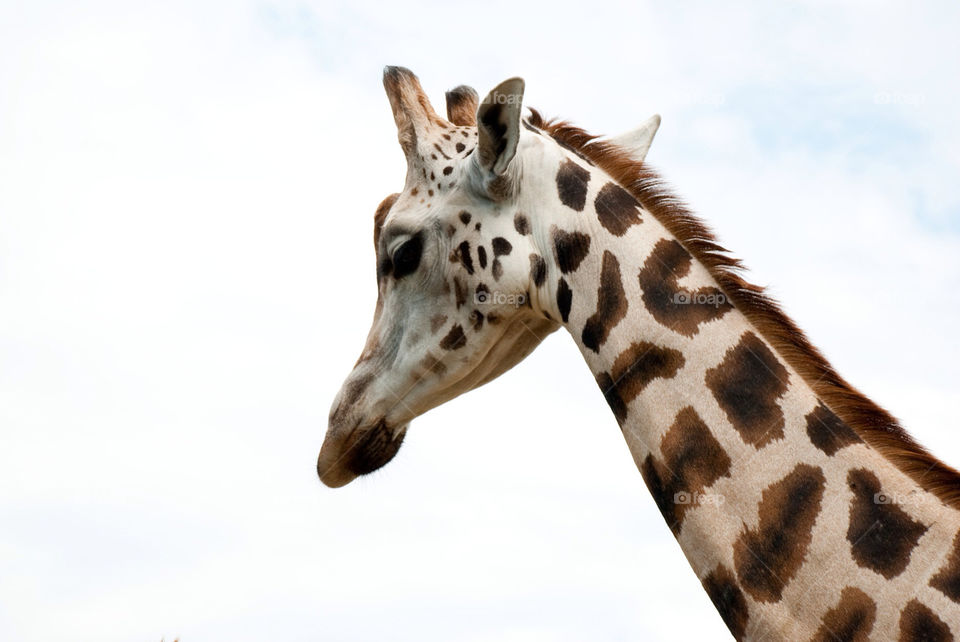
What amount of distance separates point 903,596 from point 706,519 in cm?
76

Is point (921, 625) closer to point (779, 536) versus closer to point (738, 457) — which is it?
point (779, 536)

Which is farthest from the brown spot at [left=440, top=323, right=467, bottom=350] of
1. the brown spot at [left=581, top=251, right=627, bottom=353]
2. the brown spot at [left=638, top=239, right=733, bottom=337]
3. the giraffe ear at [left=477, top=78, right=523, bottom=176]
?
the brown spot at [left=638, top=239, right=733, bottom=337]

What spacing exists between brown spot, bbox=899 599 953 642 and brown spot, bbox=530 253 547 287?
206 centimetres

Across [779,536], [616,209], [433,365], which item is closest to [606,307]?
[616,209]

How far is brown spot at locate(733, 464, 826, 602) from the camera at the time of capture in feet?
12.7

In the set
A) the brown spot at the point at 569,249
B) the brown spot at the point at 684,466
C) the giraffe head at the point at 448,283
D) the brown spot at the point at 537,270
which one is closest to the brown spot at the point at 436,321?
the giraffe head at the point at 448,283

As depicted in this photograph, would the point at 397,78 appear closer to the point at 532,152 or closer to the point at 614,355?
the point at 532,152

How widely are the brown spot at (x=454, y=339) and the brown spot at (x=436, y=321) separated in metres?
0.06

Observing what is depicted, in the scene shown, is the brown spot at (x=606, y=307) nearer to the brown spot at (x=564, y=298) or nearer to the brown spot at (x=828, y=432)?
the brown spot at (x=564, y=298)

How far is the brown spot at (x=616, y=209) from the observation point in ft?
15.6

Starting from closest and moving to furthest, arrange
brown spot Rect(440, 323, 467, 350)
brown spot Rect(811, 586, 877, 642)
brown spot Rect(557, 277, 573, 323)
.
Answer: brown spot Rect(811, 586, 877, 642), brown spot Rect(557, 277, 573, 323), brown spot Rect(440, 323, 467, 350)

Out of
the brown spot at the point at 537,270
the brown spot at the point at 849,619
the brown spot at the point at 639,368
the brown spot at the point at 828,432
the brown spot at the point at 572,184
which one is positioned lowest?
the brown spot at the point at 849,619

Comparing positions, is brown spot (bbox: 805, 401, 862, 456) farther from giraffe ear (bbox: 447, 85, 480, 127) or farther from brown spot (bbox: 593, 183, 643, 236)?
giraffe ear (bbox: 447, 85, 480, 127)

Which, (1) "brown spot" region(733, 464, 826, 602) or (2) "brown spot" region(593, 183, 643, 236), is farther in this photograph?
(2) "brown spot" region(593, 183, 643, 236)
